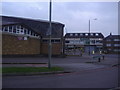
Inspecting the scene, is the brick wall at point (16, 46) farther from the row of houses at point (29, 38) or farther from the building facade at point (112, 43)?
the building facade at point (112, 43)

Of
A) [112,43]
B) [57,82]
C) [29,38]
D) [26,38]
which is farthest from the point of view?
[112,43]

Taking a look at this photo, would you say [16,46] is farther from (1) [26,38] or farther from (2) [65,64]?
(2) [65,64]

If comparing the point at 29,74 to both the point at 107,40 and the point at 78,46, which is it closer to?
the point at 78,46

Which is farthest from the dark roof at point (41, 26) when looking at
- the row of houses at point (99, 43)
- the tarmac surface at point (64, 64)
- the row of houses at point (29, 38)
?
the row of houses at point (99, 43)

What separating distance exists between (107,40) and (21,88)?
109 meters

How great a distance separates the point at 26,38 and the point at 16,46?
287 centimetres

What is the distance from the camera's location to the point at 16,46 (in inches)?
1459

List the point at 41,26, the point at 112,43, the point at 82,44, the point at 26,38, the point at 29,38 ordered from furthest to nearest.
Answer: the point at 112,43 < the point at 82,44 < the point at 41,26 < the point at 29,38 < the point at 26,38

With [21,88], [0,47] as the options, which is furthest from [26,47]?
[21,88]

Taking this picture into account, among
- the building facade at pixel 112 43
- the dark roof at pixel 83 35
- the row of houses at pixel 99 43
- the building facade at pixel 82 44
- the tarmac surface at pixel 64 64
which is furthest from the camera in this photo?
the dark roof at pixel 83 35

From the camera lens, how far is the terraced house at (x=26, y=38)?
117ft

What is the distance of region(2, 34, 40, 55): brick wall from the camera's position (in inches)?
1391

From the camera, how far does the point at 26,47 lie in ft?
128

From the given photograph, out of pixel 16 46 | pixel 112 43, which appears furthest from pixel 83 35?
pixel 16 46
